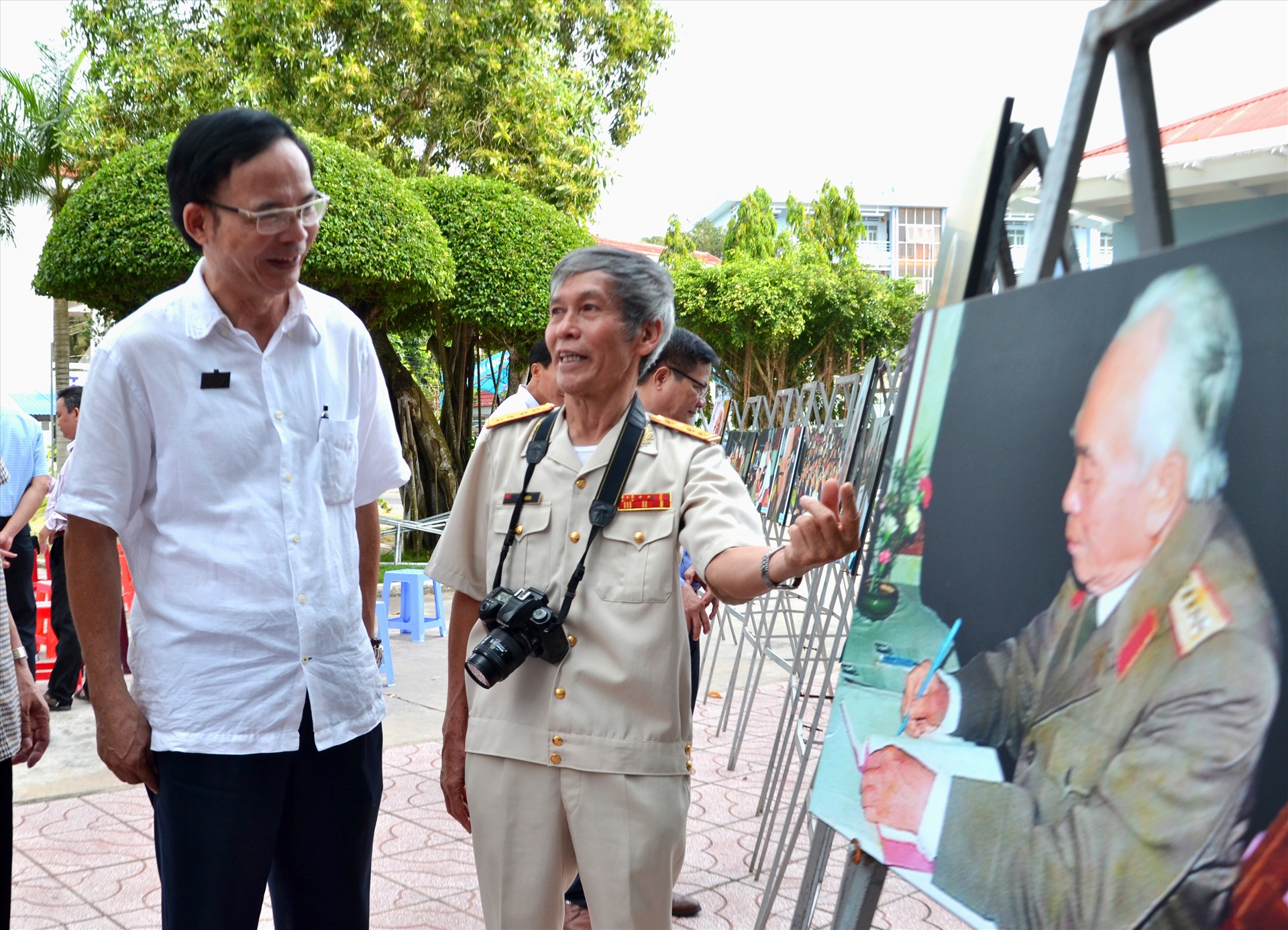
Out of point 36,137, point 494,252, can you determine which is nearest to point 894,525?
point 494,252

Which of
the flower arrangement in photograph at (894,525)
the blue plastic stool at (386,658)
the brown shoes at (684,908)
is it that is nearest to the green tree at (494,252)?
the blue plastic stool at (386,658)

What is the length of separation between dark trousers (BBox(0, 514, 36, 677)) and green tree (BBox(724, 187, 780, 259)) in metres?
33.6

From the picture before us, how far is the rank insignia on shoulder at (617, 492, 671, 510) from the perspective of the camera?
2.12 metres

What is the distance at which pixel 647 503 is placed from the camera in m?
2.12

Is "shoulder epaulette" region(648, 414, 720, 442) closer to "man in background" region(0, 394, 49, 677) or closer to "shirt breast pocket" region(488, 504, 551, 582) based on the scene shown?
"shirt breast pocket" region(488, 504, 551, 582)

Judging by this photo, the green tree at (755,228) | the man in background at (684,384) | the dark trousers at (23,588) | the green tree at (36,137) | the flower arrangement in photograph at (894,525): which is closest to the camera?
the flower arrangement in photograph at (894,525)

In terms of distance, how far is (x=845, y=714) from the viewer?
5.00 feet

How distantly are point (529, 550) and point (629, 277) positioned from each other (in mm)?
536

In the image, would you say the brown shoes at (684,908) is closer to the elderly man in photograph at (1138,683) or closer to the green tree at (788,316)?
the elderly man in photograph at (1138,683)

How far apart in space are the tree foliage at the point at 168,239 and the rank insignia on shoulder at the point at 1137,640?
971cm

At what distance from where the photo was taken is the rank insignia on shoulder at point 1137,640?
3.54 ft

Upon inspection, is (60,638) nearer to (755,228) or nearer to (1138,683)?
(1138,683)

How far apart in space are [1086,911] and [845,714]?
0.46 meters

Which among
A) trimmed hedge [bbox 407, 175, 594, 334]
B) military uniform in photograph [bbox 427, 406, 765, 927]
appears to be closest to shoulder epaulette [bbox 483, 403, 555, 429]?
military uniform in photograph [bbox 427, 406, 765, 927]
